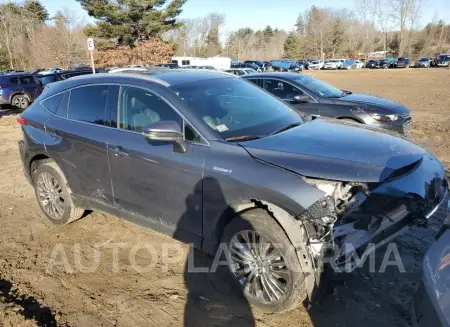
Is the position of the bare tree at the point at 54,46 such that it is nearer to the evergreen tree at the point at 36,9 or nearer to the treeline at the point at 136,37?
the treeline at the point at 136,37

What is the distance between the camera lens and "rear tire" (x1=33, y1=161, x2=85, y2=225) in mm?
4453

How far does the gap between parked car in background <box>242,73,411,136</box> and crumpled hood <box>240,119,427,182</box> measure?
11.2ft

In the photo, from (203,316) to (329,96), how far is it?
5992mm

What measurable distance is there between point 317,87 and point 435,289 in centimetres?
667

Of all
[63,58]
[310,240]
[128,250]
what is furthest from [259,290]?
[63,58]

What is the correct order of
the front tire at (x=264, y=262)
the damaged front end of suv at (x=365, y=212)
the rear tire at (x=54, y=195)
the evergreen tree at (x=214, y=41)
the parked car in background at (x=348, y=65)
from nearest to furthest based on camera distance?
the damaged front end of suv at (x=365, y=212), the front tire at (x=264, y=262), the rear tire at (x=54, y=195), the parked car in background at (x=348, y=65), the evergreen tree at (x=214, y=41)

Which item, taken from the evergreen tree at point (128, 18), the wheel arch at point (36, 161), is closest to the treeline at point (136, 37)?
the evergreen tree at point (128, 18)

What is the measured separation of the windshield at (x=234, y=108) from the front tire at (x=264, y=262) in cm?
81

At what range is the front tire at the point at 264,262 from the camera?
9.17ft

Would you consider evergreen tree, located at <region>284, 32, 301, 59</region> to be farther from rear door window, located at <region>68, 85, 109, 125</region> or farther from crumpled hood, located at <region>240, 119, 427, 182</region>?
crumpled hood, located at <region>240, 119, 427, 182</region>

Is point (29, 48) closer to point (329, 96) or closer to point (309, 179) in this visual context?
point (329, 96)

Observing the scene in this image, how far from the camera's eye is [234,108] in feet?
12.3

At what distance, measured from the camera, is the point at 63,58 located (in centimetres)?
3622

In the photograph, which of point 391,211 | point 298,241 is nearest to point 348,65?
point 391,211
